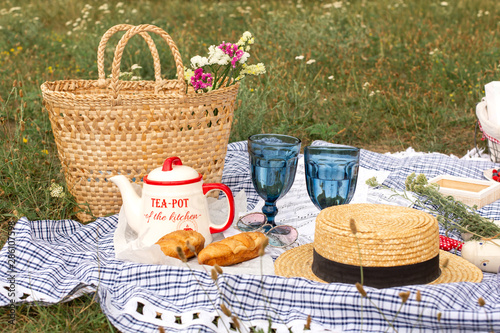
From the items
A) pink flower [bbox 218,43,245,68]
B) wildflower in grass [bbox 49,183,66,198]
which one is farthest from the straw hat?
wildflower in grass [bbox 49,183,66,198]

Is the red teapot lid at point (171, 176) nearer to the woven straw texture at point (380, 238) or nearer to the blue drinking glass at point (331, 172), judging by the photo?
the blue drinking glass at point (331, 172)

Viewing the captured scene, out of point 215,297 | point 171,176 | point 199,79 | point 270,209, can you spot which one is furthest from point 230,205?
point 199,79

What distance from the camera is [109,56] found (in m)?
5.20

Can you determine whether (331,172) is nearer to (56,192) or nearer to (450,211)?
(450,211)

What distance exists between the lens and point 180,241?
2.00m

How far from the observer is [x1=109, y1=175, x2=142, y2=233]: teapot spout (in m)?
2.20

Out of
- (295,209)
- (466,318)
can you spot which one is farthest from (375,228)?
(295,209)

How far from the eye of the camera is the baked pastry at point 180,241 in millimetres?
1970

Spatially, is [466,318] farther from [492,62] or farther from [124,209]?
[492,62]

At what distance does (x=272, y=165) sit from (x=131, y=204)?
1.87 feet

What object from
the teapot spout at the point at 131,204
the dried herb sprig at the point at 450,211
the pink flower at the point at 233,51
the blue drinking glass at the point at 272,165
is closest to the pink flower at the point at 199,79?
the pink flower at the point at 233,51

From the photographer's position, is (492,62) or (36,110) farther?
(492,62)

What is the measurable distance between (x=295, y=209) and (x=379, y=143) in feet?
5.70

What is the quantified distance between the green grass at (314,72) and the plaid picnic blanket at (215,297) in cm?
60
